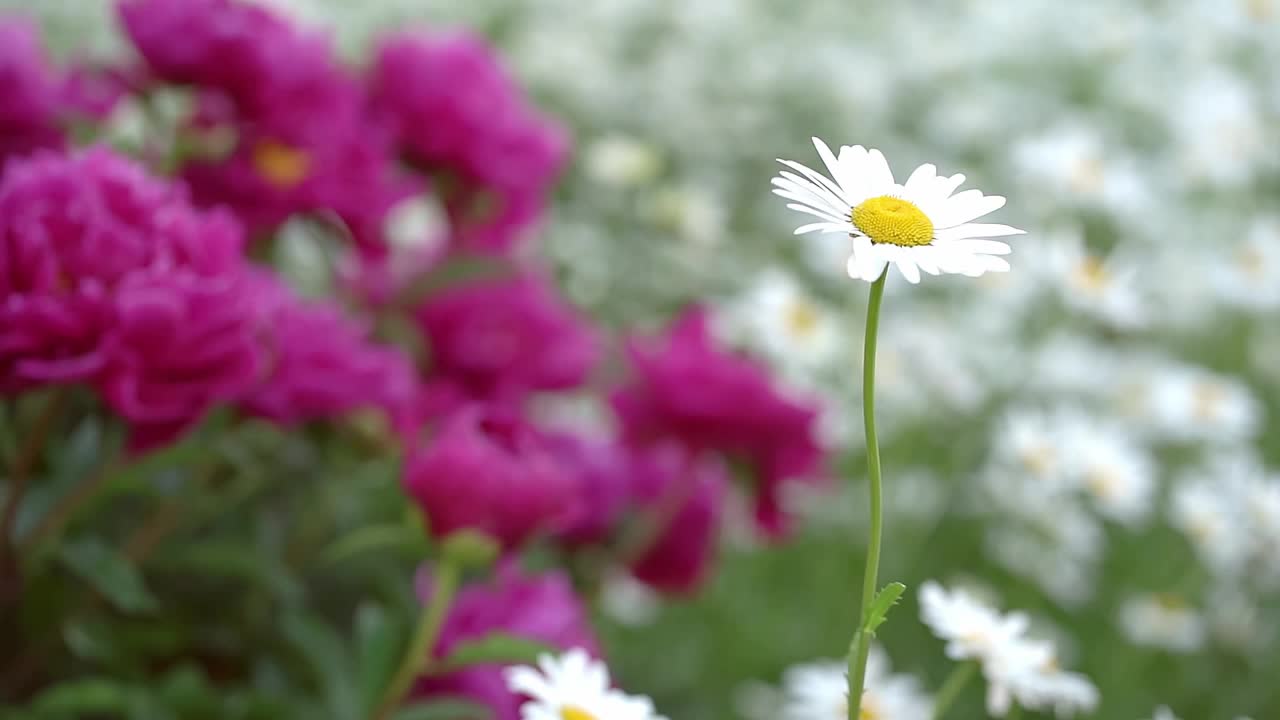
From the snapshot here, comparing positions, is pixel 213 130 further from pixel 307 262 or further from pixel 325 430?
pixel 307 262

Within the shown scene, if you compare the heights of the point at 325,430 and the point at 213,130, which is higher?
the point at 213,130

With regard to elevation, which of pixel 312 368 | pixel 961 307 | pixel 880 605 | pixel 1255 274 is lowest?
pixel 880 605

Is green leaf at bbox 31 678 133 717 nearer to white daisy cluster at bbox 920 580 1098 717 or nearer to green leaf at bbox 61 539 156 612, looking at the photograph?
green leaf at bbox 61 539 156 612

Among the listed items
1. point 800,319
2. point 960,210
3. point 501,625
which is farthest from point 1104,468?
point 960,210

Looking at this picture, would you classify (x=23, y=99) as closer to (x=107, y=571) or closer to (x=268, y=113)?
(x=268, y=113)

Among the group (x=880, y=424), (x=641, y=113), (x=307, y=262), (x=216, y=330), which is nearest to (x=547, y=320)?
(x=216, y=330)

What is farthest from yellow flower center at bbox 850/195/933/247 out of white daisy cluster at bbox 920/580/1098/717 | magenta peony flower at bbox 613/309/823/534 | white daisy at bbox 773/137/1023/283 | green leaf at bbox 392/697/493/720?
magenta peony flower at bbox 613/309/823/534

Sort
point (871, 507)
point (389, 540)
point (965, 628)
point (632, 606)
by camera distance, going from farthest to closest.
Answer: point (632, 606) < point (389, 540) < point (965, 628) < point (871, 507)
